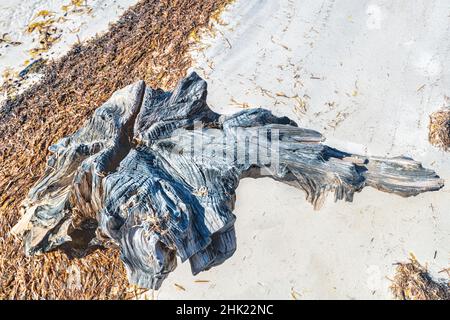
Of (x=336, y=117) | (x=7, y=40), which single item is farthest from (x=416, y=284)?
(x=7, y=40)

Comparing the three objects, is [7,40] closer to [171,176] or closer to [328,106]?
[171,176]

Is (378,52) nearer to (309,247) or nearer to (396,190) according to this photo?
(396,190)

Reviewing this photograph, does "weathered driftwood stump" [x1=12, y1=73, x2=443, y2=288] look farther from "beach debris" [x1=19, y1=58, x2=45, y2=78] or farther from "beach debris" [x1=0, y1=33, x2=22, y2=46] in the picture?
"beach debris" [x1=0, y1=33, x2=22, y2=46]

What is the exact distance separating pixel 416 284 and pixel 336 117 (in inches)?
64.5

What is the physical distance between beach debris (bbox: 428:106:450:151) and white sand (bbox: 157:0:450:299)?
0.07 meters

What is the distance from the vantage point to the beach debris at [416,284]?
3.35 metres

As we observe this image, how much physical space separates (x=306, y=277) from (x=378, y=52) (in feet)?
8.09

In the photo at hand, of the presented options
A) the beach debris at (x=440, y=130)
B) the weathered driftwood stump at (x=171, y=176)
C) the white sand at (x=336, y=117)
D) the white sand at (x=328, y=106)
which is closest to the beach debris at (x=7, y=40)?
the white sand at (x=328, y=106)

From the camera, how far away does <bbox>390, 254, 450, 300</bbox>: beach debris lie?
3.35 m

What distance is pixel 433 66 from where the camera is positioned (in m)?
4.50

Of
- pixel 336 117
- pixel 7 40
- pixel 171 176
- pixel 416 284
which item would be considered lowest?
pixel 416 284

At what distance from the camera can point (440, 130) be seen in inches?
159

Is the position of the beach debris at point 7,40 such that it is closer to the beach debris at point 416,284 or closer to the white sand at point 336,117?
the white sand at point 336,117

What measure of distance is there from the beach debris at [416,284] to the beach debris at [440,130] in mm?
1135
